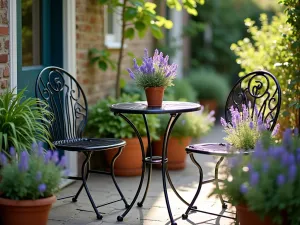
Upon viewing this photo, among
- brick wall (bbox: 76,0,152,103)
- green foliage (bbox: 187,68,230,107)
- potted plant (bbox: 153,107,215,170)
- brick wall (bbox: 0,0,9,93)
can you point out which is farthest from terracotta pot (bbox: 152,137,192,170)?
green foliage (bbox: 187,68,230,107)

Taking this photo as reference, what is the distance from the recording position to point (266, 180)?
3.46m

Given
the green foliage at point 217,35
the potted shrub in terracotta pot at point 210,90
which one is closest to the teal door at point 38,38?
the potted shrub in terracotta pot at point 210,90

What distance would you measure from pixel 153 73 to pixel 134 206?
1.21 metres

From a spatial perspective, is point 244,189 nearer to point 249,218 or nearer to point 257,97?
point 249,218

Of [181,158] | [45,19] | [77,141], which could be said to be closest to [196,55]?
[181,158]

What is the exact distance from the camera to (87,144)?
484 centimetres

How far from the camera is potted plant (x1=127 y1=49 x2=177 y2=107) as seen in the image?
185 inches

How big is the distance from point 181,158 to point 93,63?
1439mm

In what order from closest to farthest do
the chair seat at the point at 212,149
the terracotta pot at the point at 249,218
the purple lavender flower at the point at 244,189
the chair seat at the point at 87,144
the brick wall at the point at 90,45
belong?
the purple lavender flower at the point at 244,189 < the terracotta pot at the point at 249,218 < the chair seat at the point at 212,149 < the chair seat at the point at 87,144 < the brick wall at the point at 90,45

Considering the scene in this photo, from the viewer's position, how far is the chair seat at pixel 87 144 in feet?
15.2

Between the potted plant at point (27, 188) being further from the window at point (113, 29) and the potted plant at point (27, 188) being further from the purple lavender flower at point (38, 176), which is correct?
the window at point (113, 29)

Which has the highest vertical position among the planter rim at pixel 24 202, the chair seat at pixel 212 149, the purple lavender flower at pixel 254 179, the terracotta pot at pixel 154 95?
the terracotta pot at pixel 154 95

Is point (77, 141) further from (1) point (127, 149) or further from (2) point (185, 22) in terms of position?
(2) point (185, 22)

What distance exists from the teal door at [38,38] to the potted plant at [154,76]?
107 cm
